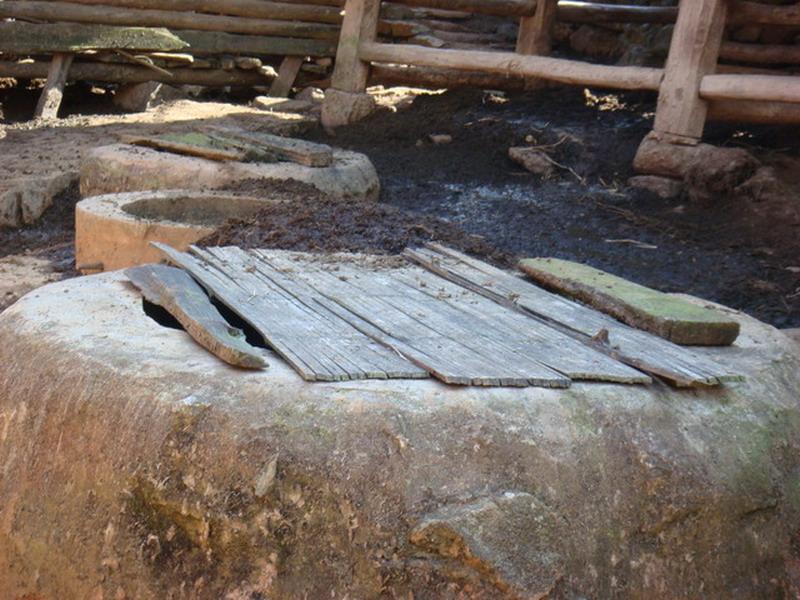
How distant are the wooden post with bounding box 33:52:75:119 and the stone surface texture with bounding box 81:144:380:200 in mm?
2438

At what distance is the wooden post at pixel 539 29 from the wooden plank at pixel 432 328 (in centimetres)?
581

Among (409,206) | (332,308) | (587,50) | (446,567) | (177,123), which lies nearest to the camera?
(446,567)

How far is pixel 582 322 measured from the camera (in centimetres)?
408

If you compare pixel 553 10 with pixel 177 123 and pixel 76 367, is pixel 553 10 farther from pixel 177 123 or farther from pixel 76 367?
pixel 76 367

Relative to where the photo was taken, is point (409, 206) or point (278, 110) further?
point (278, 110)

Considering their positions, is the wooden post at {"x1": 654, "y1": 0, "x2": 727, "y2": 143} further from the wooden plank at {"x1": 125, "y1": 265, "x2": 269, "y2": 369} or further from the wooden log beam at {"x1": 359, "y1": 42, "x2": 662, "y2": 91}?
the wooden plank at {"x1": 125, "y1": 265, "x2": 269, "y2": 369}

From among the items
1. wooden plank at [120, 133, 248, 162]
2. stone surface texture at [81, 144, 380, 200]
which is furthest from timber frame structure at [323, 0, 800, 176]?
wooden plank at [120, 133, 248, 162]

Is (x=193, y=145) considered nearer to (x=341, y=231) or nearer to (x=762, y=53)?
(x=341, y=231)

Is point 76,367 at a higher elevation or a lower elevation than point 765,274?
higher

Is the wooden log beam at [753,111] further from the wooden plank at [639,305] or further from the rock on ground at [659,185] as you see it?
the wooden plank at [639,305]

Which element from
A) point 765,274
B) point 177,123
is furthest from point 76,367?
point 177,123

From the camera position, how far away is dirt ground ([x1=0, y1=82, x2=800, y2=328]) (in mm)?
6133

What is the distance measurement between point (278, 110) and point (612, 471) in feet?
25.9

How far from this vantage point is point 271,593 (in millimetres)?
2996
